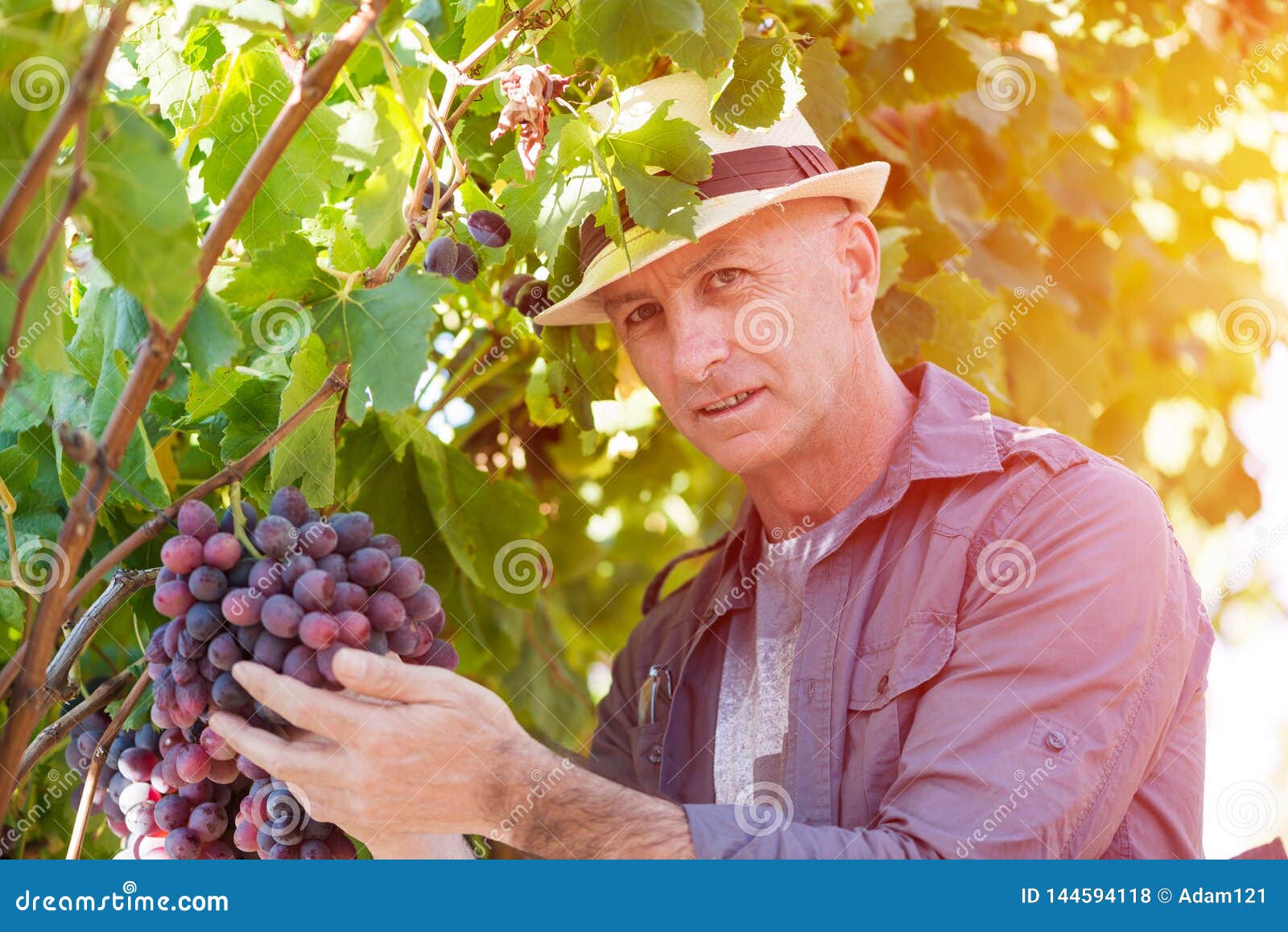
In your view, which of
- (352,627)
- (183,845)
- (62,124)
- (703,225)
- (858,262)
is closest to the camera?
(62,124)

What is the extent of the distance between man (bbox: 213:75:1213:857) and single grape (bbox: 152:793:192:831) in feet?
0.78

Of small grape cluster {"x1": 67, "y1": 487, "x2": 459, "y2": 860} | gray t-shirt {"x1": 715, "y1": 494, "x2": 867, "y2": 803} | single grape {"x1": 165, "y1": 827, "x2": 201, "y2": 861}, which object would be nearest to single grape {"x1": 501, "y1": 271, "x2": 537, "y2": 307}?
gray t-shirt {"x1": 715, "y1": 494, "x2": 867, "y2": 803}

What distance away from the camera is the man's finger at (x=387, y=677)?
1143 mm

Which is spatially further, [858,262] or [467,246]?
[858,262]

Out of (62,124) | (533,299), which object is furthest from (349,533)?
(533,299)

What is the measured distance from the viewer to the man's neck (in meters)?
2.07

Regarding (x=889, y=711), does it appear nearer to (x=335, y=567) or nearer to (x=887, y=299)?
(x=335, y=567)

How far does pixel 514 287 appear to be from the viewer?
209 centimetres

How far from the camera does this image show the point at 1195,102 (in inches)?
116

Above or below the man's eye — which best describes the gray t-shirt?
below

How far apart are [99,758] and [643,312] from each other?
1047 mm

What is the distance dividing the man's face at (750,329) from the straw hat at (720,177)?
0.16 ft

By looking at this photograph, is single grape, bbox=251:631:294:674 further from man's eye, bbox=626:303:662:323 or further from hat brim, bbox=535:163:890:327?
man's eye, bbox=626:303:662:323

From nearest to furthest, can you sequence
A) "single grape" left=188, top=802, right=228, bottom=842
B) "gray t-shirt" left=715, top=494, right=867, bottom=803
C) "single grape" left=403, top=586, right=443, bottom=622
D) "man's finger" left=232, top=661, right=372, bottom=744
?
1. "man's finger" left=232, top=661, right=372, bottom=744
2. "single grape" left=403, top=586, right=443, bottom=622
3. "single grape" left=188, top=802, right=228, bottom=842
4. "gray t-shirt" left=715, top=494, right=867, bottom=803
